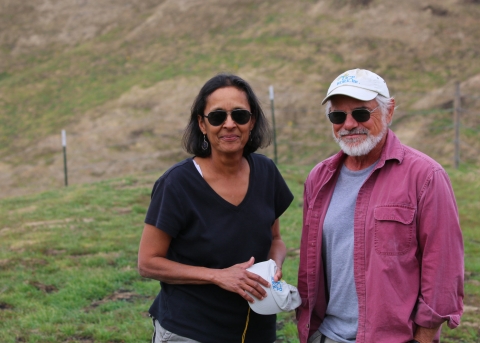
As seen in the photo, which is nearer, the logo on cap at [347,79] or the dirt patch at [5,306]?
the logo on cap at [347,79]

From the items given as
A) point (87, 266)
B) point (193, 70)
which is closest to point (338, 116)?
point (87, 266)

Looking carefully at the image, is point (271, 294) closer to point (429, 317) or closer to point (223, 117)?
point (429, 317)

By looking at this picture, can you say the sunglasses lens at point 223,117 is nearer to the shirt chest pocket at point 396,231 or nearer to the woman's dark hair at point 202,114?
the woman's dark hair at point 202,114

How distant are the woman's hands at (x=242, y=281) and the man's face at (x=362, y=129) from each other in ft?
2.26

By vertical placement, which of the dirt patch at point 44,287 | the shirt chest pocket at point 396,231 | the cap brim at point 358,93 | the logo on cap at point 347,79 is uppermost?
the logo on cap at point 347,79

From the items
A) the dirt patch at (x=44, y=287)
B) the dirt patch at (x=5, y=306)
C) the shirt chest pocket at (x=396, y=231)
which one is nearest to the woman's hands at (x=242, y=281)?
the shirt chest pocket at (x=396, y=231)

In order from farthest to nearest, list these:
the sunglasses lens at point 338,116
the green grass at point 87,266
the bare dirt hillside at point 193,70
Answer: the bare dirt hillside at point 193,70, the green grass at point 87,266, the sunglasses lens at point 338,116

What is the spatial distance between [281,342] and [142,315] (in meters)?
1.35

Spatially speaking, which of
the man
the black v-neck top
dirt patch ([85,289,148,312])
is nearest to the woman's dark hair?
the black v-neck top

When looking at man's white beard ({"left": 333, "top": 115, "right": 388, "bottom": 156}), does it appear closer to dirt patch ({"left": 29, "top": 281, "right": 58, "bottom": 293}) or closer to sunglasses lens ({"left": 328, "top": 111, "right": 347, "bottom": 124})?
sunglasses lens ({"left": 328, "top": 111, "right": 347, "bottom": 124})

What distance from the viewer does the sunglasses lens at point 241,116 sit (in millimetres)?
2811

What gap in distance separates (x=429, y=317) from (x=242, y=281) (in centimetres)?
79

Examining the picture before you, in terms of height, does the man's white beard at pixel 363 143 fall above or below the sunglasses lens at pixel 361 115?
below

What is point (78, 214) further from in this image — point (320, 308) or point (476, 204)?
point (320, 308)
